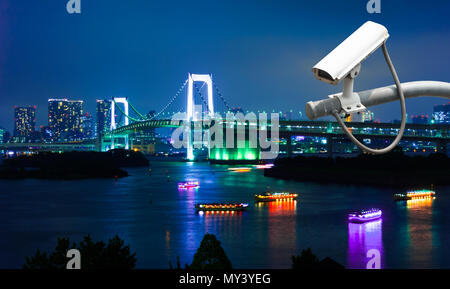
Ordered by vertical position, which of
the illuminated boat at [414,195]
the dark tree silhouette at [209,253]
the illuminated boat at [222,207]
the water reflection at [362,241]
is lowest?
the water reflection at [362,241]

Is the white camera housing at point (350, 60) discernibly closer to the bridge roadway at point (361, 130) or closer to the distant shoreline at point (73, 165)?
the bridge roadway at point (361, 130)

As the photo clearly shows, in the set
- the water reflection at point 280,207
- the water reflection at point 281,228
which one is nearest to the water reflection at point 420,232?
the water reflection at point 281,228

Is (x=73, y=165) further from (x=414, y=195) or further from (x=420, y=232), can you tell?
(x=420, y=232)

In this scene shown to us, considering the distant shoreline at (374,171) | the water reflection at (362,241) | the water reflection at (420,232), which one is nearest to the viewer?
the water reflection at (362,241)

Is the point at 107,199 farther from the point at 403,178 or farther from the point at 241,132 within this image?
the point at 241,132

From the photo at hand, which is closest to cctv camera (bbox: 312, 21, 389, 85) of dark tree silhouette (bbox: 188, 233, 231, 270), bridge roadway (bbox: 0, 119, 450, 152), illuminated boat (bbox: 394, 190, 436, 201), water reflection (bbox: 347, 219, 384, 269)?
dark tree silhouette (bbox: 188, 233, 231, 270)

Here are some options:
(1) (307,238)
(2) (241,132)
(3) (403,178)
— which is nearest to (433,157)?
(3) (403,178)
